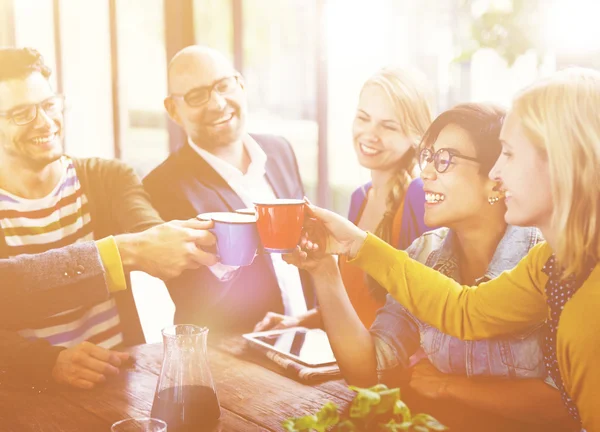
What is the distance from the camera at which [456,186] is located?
5.04ft

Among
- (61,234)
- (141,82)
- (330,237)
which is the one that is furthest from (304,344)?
(141,82)

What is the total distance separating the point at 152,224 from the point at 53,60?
54 cm

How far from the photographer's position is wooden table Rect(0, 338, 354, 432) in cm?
122

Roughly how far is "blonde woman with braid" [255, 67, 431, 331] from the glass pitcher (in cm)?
63

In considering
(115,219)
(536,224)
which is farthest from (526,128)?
(115,219)

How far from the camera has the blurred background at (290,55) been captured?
1.86m

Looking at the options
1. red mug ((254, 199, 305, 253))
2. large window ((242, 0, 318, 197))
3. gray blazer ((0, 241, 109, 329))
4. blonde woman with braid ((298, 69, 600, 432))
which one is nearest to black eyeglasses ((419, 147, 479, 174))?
blonde woman with braid ((298, 69, 600, 432))

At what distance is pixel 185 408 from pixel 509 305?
2.15 ft

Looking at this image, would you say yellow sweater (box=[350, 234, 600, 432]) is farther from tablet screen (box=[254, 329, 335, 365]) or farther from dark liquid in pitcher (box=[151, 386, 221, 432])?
dark liquid in pitcher (box=[151, 386, 221, 432])

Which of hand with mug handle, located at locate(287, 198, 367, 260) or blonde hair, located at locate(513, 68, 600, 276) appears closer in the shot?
blonde hair, located at locate(513, 68, 600, 276)

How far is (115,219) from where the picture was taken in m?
1.92

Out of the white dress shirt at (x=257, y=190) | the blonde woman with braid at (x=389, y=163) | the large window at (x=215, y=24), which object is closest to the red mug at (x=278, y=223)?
the blonde woman with braid at (x=389, y=163)

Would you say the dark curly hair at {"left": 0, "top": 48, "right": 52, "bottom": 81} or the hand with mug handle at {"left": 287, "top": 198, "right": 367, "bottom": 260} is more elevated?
the dark curly hair at {"left": 0, "top": 48, "right": 52, "bottom": 81}

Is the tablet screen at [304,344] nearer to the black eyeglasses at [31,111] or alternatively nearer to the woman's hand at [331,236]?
the woman's hand at [331,236]
